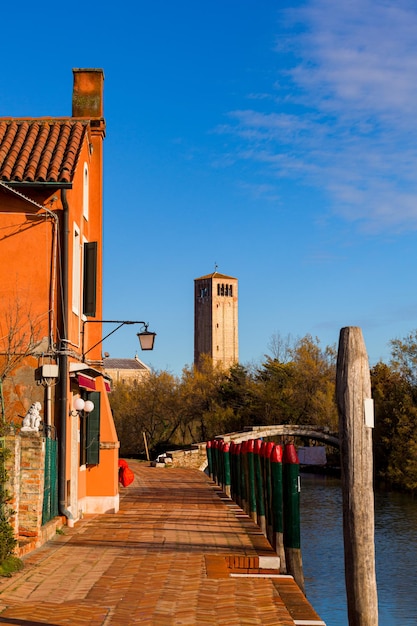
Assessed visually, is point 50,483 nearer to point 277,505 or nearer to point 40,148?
point 277,505

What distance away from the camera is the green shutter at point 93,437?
17.6 metres

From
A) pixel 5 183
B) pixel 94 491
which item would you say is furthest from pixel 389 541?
pixel 5 183

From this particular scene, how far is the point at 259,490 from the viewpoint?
15172mm

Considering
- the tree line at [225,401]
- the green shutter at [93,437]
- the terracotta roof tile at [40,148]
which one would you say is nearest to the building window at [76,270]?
the terracotta roof tile at [40,148]

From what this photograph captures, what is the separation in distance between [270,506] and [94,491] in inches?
232

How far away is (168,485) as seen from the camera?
30297 mm

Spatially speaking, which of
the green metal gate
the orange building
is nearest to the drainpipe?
the orange building

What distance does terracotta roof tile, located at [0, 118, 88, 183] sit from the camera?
14.7 meters

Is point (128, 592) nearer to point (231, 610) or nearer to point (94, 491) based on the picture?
point (231, 610)

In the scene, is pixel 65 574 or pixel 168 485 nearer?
pixel 65 574

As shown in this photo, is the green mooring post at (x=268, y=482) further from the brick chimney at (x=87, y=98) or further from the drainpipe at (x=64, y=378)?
the brick chimney at (x=87, y=98)

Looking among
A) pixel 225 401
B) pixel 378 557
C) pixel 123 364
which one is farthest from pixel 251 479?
pixel 123 364

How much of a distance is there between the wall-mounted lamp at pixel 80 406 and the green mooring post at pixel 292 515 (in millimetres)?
5127

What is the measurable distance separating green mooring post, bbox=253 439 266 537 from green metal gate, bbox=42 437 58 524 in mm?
3419
